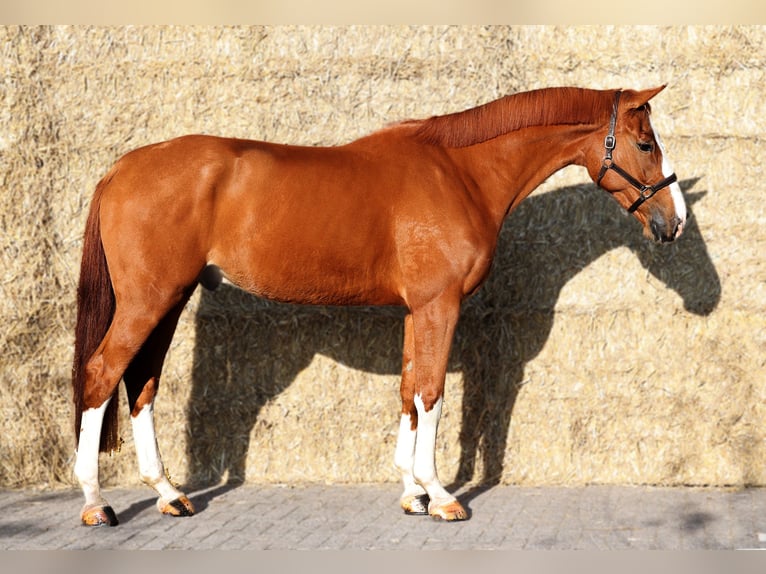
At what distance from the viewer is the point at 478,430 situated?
22.9 feet

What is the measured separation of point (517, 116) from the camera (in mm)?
6277

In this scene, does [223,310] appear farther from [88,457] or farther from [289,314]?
[88,457]

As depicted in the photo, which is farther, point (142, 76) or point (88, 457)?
point (142, 76)

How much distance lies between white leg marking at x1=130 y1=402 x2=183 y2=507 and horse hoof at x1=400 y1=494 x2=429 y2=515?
4.08ft

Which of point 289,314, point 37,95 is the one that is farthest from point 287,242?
point 37,95

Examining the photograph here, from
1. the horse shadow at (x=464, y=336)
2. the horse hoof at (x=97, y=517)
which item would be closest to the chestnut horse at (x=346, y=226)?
the horse hoof at (x=97, y=517)

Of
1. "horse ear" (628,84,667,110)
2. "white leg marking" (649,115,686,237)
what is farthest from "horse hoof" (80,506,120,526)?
"horse ear" (628,84,667,110)

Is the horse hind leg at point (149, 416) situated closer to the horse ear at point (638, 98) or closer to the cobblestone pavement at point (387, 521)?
the cobblestone pavement at point (387, 521)

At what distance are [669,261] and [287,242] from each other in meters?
2.45

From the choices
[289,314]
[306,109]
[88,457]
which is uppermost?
[306,109]

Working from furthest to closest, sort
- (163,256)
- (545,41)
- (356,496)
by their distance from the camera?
1. (545,41)
2. (356,496)
3. (163,256)

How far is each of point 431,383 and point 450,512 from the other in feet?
2.29

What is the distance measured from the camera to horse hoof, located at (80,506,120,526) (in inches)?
230

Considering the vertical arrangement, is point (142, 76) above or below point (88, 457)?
above
